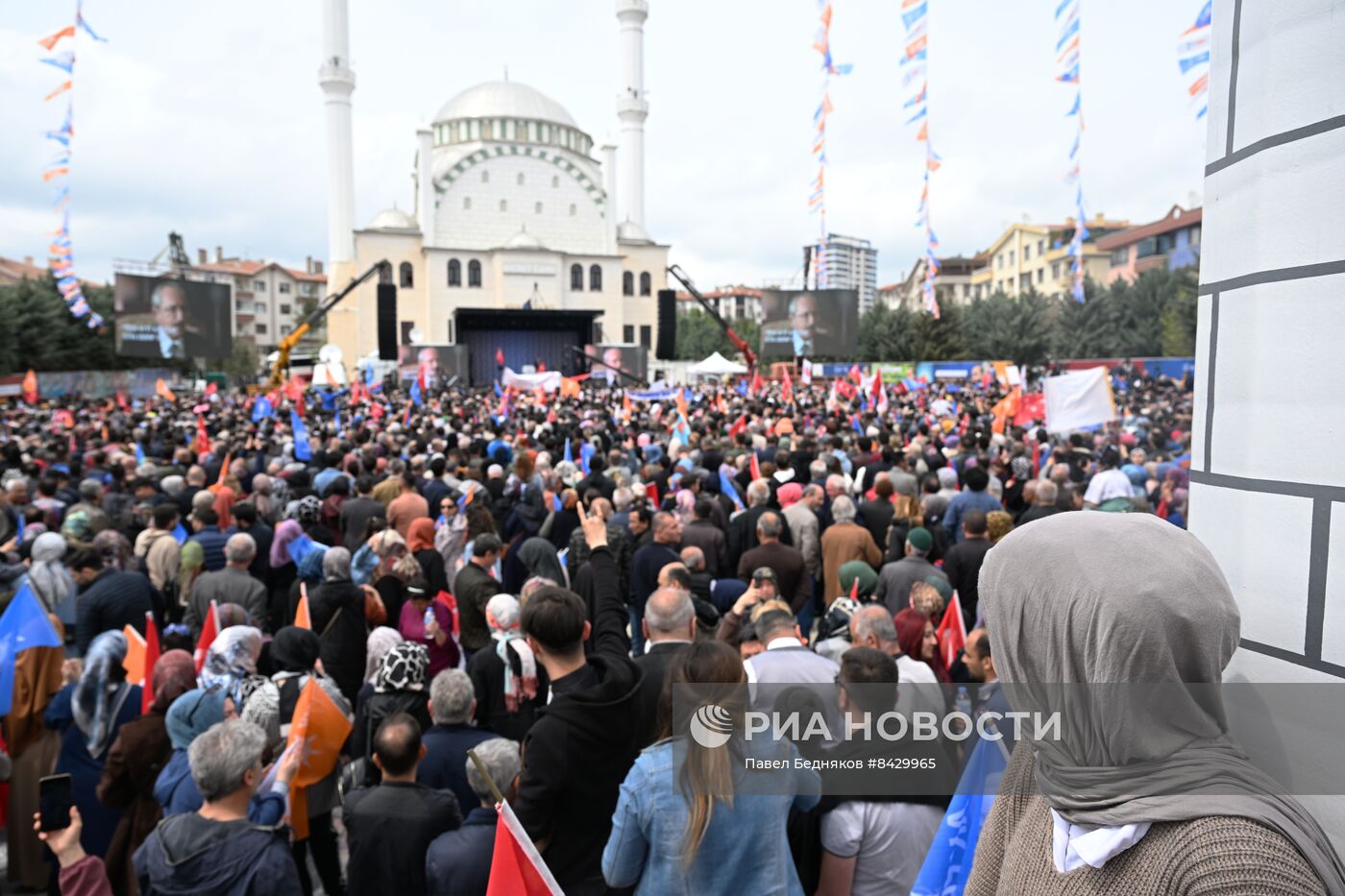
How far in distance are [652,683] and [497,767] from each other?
667 mm

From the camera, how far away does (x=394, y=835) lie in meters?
3.00

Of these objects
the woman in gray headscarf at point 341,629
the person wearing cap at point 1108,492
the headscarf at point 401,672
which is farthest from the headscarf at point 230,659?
the person wearing cap at point 1108,492

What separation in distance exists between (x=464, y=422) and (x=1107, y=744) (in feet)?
52.7

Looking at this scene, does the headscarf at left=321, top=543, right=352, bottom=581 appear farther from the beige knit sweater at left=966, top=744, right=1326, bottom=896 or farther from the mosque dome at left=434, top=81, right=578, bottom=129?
the mosque dome at left=434, top=81, right=578, bottom=129

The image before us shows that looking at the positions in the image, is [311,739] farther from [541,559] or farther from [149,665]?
[541,559]

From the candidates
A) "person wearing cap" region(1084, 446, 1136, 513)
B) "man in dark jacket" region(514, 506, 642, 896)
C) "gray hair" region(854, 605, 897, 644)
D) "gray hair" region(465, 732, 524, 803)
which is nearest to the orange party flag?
"gray hair" region(465, 732, 524, 803)

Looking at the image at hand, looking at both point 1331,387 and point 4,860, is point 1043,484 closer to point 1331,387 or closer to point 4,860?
point 1331,387

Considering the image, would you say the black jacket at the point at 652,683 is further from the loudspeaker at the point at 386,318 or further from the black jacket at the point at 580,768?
the loudspeaker at the point at 386,318

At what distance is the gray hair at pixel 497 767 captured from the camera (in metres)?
3.06

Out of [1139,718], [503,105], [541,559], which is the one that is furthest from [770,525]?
[503,105]

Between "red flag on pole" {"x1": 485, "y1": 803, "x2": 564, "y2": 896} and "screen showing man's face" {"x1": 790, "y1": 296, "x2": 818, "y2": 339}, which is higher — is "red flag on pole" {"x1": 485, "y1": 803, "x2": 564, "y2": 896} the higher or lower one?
the lower one

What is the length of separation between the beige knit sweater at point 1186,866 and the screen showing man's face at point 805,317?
4140 cm

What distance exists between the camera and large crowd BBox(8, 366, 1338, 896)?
253 centimetres

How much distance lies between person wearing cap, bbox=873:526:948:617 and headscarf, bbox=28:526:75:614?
5.37 m
